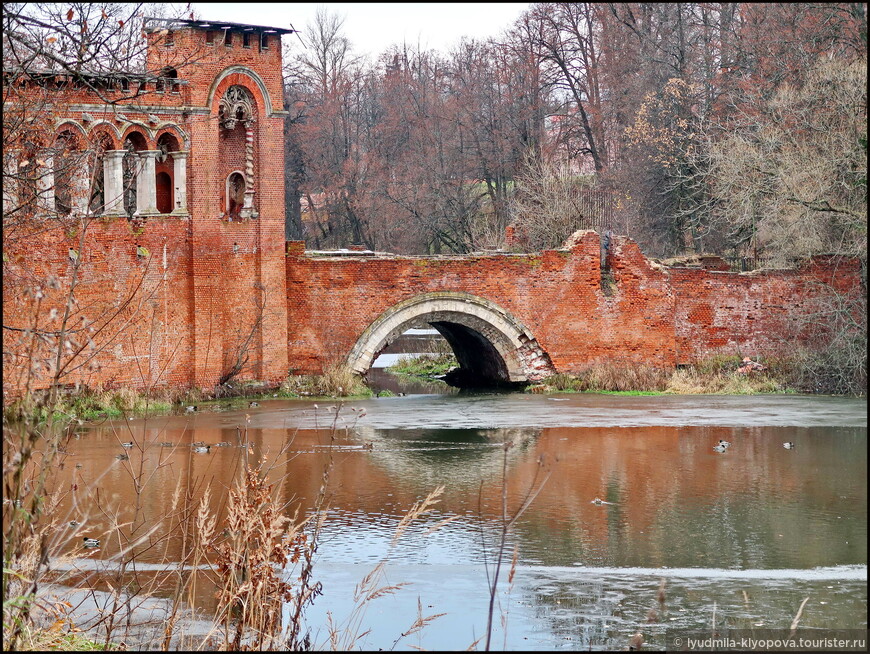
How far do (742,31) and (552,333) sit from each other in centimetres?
1351

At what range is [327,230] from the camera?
1706 inches

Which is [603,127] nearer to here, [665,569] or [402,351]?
[402,351]

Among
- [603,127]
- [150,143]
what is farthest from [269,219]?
[603,127]

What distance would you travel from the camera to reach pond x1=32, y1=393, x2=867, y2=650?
8570 millimetres

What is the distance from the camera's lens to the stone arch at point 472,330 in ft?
71.1

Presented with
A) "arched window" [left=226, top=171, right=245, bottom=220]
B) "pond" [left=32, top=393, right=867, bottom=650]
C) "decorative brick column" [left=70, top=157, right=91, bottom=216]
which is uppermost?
"arched window" [left=226, top=171, right=245, bottom=220]

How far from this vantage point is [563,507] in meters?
12.4

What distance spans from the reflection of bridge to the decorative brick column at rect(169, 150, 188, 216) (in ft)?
7.27

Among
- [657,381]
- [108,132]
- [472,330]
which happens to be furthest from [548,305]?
[108,132]

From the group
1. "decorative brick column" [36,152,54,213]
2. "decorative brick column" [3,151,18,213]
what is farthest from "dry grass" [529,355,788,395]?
"decorative brick column" [3,151,18,213]

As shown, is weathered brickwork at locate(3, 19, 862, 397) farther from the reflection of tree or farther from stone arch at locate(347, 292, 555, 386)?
the reflection of tree

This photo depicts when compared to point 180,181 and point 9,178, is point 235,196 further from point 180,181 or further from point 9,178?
point 9,178

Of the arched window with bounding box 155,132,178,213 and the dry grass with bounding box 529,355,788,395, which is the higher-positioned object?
the arched window with bounding box 155,132,178,213

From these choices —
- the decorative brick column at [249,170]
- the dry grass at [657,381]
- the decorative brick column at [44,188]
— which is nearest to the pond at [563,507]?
the dry grass at [657,381]
